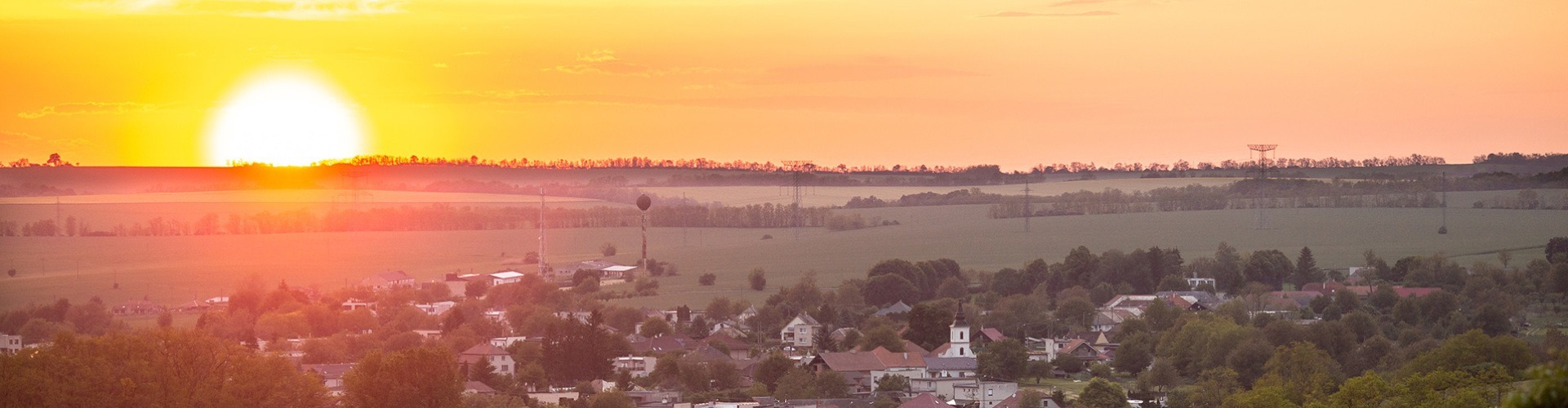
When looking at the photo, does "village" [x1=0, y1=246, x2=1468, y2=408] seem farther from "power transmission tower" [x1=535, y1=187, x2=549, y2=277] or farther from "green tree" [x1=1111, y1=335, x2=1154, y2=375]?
"power transmission tower" [x1=535, y1=187, x2=549, y2=277]

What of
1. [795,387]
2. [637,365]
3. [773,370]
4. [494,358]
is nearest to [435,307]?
[494,358]

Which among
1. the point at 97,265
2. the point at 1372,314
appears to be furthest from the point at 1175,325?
the point at 97,265

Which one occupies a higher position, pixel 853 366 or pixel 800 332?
pixel 853 366

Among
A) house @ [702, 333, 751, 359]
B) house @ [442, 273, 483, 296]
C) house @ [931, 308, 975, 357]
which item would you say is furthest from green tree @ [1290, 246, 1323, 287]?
house @ [442, 273, 483, 296]

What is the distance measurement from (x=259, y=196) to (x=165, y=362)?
218 feet

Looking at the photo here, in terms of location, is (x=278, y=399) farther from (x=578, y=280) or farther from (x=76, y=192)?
(x=76, y=192)

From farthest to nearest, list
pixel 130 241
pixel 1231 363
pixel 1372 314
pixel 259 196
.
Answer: pixel 259 196, pixel 130 241, pixel 1372 314, pixel 1231 363

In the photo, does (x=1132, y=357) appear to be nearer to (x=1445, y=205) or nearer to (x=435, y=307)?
(x=435, y=307)

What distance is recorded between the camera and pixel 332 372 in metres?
60.9

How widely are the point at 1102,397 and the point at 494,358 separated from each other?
69.1 feet

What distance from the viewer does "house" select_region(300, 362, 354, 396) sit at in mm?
58031

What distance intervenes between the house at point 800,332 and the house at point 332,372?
1675 cm

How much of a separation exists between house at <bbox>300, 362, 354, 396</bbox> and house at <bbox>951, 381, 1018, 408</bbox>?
16.5 metres

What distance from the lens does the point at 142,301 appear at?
88.8 meters
